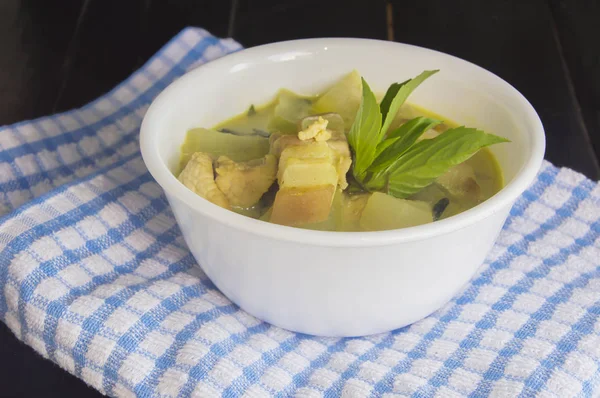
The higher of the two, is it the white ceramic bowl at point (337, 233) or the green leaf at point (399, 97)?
the green leaf at point (399, 97)

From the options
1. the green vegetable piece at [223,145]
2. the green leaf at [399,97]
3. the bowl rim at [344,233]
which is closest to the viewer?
the bowl rim at [344,233]

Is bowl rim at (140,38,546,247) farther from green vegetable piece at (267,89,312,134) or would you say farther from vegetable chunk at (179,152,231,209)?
green vegetable piece at (267,89,312,134)

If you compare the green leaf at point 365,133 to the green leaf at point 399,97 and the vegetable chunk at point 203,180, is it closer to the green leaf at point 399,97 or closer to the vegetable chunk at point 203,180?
the green leaf at point 399,97

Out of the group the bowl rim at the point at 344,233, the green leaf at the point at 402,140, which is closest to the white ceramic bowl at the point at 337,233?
the bowl rim at the point at 344,233

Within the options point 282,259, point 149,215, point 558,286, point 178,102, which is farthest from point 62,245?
point 558,286

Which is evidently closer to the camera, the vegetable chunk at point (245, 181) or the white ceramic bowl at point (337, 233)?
the white ceramic bowl at point (337, 233)

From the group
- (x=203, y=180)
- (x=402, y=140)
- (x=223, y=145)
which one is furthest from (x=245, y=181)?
(x=402, y=140)

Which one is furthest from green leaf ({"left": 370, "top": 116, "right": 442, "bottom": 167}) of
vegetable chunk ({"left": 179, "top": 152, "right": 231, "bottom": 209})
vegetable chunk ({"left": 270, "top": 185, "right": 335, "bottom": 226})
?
vegetable chunk ({"left": 179, "top": 152, "right": 231, "bottom": 209})
